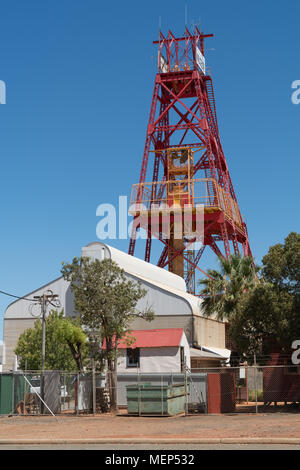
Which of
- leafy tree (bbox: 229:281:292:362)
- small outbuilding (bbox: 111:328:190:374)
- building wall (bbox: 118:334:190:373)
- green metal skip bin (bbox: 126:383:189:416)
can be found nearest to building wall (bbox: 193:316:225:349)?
small outbuilding (bbox: 111:328:190:374)

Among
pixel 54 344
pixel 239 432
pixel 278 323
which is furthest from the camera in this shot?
pixel 54 344

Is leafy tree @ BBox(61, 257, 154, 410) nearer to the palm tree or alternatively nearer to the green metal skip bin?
the green metal skip bin

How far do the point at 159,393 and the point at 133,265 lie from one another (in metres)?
20.0

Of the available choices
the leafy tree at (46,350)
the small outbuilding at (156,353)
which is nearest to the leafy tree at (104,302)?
the small outbuilding at (156,353)

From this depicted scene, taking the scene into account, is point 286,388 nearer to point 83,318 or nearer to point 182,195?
point 83,318

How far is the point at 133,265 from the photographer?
4947cm

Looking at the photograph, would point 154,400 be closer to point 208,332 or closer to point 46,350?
point 46,350

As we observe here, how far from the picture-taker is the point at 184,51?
63.4 m

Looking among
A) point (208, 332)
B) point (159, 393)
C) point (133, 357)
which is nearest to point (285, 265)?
point (159, 393)

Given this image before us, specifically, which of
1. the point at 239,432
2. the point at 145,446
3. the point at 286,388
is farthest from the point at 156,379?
the point at 145,446

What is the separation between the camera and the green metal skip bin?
30031 mm

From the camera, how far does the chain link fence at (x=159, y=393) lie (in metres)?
30.3

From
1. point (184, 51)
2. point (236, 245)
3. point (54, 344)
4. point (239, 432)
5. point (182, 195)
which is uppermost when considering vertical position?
point (184, 51)
